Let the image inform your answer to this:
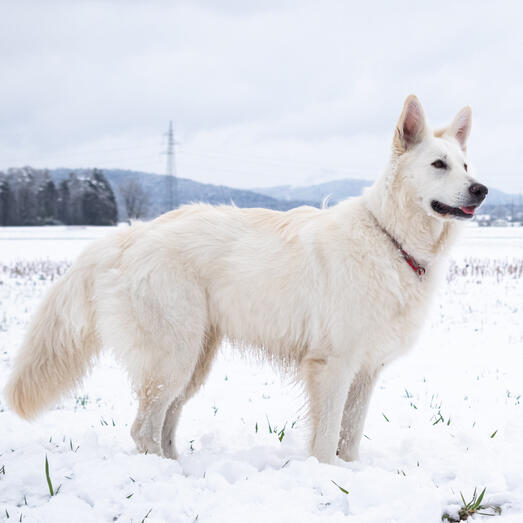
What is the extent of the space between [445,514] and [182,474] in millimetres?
1480

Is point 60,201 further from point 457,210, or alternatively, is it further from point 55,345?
point 457,210

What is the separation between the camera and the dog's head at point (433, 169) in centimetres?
322

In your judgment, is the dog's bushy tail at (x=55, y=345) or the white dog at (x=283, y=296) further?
the dog's bushy tail at (x=55, y=345)

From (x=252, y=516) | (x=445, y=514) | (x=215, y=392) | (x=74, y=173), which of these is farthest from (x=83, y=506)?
(x=74, y=173)

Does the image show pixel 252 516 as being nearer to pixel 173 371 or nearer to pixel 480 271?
pixel 173 371

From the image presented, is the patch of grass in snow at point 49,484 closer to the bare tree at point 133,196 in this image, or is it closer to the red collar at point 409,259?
the red collar at point 409,259

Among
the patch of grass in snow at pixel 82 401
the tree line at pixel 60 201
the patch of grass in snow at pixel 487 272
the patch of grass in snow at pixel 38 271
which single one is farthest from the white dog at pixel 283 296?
the tree line at pixel 60 201

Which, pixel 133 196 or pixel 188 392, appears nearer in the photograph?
pixel 188 392

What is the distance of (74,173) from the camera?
57688mm

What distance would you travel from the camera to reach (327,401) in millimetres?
3225

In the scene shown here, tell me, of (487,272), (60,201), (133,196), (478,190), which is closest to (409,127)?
(478,190)

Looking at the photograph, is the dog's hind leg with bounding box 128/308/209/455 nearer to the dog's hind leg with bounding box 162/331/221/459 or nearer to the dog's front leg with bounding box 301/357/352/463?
the dog's hind leg with bounding box 162/331/221/459

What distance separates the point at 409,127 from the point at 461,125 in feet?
1.78

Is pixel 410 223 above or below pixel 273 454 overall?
above
